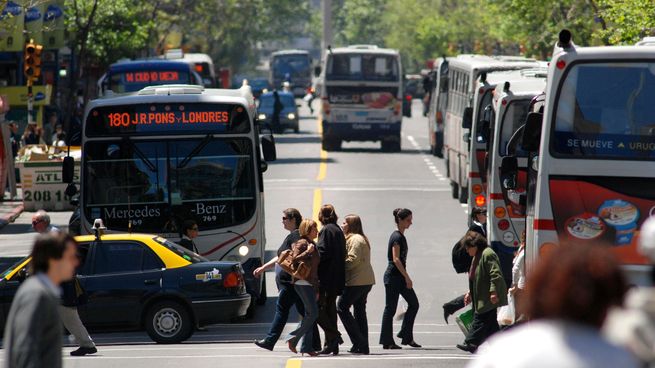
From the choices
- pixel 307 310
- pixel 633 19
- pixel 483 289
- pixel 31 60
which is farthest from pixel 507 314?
pixel 31 60

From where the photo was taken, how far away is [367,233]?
85.7 ft

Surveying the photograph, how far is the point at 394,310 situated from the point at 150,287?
2.85 meters

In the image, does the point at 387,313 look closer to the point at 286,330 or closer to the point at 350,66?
the point at 286,330

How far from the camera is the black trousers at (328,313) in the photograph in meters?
13.9

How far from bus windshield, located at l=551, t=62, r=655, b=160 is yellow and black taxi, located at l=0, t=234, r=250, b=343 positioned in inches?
182

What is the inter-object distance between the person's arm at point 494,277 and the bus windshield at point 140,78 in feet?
85.1

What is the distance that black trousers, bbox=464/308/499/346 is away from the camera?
13.6 meters

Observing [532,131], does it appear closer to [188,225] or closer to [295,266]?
[295,266]

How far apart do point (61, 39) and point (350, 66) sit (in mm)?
11386

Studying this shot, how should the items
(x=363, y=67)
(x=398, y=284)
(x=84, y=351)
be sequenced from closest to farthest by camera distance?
1. (x=84, y=351)
2. (x=398, y=284)
3. (x=363, y=67)

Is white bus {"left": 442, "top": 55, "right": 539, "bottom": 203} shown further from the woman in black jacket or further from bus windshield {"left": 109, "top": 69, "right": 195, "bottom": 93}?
the woman in black jacket

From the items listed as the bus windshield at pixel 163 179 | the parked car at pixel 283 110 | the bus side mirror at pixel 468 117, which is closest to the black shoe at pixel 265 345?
the bus windshield at pixel 163 179

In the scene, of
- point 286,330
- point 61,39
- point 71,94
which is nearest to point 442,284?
point 286,330

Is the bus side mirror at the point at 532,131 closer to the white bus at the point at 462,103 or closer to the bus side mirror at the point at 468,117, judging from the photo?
the bus side mirror at the point at 468,117
